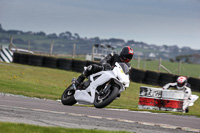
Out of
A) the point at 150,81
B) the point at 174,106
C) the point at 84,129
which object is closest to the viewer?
the point at 84,129

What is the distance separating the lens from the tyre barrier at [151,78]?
80.0 feet

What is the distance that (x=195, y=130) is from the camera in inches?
315

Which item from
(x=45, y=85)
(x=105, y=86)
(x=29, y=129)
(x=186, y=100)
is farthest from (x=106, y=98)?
(x=45, y=85)

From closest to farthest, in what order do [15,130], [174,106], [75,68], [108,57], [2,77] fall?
[15,130] → [108,57] → [174,106] → [2,77] → [75,68]

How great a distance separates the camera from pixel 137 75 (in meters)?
25.1

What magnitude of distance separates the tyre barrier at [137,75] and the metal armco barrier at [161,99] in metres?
9.17

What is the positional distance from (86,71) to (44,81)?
1152cm

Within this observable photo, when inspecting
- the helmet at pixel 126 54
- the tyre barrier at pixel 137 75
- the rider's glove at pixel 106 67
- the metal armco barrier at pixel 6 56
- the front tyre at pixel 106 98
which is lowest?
the tyre barrier at pixel 137 75

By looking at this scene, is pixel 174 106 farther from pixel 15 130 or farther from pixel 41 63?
pixel 41 63

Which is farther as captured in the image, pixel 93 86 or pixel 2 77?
pixel 2 77

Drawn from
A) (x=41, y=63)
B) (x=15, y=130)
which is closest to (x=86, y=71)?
(x=15, y=130)

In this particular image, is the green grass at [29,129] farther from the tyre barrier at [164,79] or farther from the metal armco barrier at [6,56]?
the metal armco barrier at [6,56]

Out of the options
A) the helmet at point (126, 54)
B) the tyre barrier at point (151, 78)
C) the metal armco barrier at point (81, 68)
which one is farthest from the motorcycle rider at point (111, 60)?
the tyre barrier at point (151, 78)

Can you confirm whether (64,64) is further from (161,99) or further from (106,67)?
(106,67)
